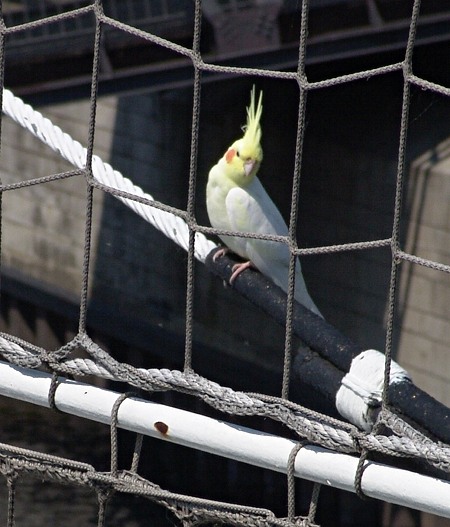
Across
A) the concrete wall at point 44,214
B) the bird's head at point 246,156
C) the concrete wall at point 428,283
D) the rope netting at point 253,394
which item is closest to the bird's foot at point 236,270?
the rope netting at point 253,394

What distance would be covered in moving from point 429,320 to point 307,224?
905 mm

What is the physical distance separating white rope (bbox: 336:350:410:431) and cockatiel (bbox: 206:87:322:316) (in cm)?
119

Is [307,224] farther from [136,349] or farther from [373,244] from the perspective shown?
[373,244]

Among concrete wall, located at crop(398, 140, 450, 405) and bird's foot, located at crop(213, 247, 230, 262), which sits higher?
concrete wall, located at crop(398, 140, 450, 405)

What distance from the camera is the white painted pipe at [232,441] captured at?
1466mm

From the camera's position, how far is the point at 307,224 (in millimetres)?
5500

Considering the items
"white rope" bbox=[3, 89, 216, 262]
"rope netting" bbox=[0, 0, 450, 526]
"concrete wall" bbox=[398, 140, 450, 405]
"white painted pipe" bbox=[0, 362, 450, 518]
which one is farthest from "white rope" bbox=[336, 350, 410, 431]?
"concrete wall" bbox=[398, 140, 450, 405]

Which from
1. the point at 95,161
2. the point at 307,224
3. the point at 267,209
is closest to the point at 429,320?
the point at 307,224

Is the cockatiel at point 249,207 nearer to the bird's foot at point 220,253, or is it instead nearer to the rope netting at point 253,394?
the bird's foot at point 220,253

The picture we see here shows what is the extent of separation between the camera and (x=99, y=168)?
7.46 feet

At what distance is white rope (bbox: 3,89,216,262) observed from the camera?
227 centimetres

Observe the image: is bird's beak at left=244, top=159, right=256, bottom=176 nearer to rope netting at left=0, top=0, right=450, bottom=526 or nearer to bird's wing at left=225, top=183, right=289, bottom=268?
bird's wing at left=225, top=183, right=289, bottom=268

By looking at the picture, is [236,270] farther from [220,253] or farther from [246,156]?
[246,156]

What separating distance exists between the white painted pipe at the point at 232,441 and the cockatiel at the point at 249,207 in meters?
1.29
